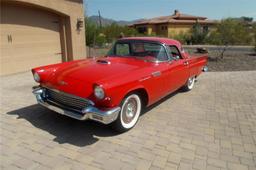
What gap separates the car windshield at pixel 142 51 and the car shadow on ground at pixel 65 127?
5.45ft

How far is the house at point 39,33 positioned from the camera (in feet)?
25.3

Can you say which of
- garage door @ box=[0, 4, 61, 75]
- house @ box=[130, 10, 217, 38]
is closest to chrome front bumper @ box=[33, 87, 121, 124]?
garage door @ box=[0, 4, 61, 75]

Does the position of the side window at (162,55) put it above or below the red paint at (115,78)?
above

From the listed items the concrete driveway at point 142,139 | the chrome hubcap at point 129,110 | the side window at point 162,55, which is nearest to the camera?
the concrete driveway at point 142,139

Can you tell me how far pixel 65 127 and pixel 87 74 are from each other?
0.99 m

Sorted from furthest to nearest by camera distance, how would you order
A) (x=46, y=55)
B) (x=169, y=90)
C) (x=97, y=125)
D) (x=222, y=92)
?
(x=46, y=55), (x=222, y=92), (x=169, y=90), (x=97, y=125)

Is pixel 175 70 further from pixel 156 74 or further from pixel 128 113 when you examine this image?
pixel 128 113

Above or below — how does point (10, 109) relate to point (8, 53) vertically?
below

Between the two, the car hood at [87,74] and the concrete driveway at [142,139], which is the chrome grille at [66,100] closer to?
the car hood at [87,74]

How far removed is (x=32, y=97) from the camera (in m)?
5.43

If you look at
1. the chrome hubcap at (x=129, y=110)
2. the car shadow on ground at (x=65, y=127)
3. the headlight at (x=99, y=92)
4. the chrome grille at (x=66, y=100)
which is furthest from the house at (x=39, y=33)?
the headlight at (x=99, y=92)

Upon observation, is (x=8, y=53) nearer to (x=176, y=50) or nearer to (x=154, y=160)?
(x=176, y=50)

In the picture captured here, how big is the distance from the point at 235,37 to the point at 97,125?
11.1 m

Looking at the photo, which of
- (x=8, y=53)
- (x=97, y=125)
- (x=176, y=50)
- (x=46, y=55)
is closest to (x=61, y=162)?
(x=97, y=125)
